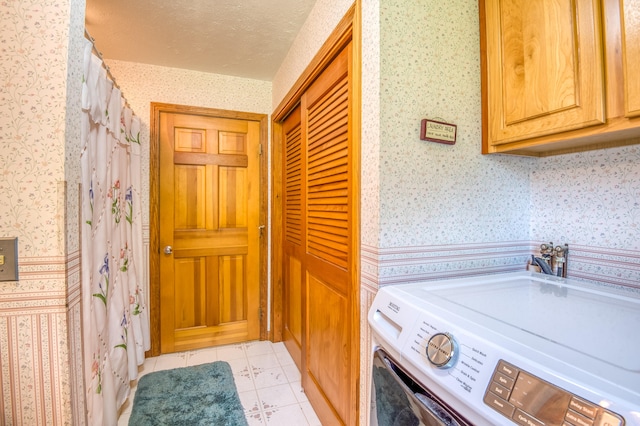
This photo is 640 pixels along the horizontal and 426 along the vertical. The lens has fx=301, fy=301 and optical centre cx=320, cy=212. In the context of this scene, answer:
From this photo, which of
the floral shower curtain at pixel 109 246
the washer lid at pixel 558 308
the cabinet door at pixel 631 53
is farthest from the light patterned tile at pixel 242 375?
Answer: the cabinet door at pixel 631 53

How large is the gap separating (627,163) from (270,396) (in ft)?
6.94

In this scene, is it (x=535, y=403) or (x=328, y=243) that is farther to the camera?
(x=328, y=243)

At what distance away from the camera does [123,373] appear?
1.85 metres

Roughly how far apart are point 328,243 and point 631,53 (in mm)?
1229

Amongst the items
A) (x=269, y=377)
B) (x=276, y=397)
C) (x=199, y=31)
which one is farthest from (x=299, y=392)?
(x=199, y=31)

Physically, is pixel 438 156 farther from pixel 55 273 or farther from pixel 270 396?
pixel 270 396

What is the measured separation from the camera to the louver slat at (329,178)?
1372 mm

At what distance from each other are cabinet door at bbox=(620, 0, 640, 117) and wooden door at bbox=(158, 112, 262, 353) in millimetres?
2317

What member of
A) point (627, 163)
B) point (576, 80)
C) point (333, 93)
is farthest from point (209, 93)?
point (627, 163)

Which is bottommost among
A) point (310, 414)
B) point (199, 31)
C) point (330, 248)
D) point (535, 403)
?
point (310, 414)

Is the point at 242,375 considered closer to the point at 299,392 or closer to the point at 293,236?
the point at 299,392

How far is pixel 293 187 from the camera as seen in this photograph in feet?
7.56

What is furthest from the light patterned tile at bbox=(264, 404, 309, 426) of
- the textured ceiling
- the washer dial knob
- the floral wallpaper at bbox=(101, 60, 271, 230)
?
the textured ceiling

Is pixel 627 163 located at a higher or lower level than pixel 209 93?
lower
